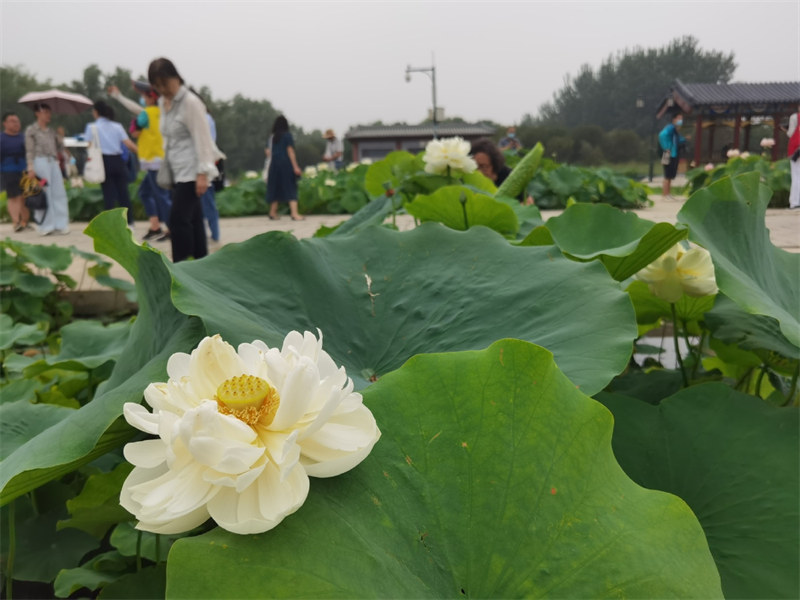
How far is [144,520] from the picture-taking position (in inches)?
14.9

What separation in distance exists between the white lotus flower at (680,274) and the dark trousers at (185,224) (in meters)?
2.65

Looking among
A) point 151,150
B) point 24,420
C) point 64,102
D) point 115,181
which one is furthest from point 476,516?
point 64,102

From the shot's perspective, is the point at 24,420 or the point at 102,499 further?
the point at 24,420

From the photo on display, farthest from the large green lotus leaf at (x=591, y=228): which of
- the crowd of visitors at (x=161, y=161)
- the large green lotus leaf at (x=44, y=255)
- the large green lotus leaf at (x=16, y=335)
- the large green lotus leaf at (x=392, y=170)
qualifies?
the large green lotus leaf at (x=44, y=255)

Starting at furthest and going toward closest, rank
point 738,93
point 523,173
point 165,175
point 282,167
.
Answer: point 738,93, point 282,167, point 165,175, point 523,173

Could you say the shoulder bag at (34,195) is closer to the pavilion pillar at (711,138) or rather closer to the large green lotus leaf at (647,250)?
the large green lotus leaf at (647,250)

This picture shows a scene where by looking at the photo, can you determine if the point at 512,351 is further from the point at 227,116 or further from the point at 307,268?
the point at 227,116

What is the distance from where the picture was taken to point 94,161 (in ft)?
16.9

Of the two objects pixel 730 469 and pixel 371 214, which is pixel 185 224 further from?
pixel 730 469

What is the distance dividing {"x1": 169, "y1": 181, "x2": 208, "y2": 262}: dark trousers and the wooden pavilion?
52.1ft

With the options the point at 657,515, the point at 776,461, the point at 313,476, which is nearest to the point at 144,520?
the point at 313,476

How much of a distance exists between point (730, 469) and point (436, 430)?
39 cm

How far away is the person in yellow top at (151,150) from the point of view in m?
4.50

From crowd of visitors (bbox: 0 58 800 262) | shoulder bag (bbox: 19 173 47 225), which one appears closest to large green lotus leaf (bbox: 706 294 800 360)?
crowd of visitors (bbox: 0 58 800 262)
